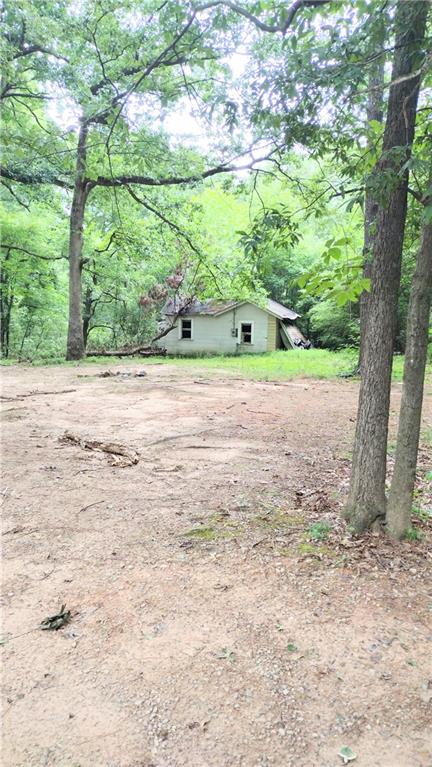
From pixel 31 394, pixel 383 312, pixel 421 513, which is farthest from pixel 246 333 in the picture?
pixel 383 312

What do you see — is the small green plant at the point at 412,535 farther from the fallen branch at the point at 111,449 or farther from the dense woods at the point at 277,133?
the fallen branch at the point at 111,449

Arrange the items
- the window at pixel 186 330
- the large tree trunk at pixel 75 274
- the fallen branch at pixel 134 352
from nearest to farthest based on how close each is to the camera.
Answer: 1. the large tree trunk at pixel 75 274
2. the fallen branch at pixel 134 352
3. the window at pixel 186 330

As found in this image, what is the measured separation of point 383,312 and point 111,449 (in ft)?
10.4

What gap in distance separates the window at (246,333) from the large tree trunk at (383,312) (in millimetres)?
19660

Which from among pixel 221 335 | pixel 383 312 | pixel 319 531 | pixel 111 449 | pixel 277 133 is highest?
pixel 277 133

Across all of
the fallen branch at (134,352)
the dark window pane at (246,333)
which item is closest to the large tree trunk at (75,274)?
the fallen branch at (134,352)

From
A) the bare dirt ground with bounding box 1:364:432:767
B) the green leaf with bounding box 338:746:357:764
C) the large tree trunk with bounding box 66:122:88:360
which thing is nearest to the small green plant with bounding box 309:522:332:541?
the bare dirt ground with bounding box 1:364:432:767

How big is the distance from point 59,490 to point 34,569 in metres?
1.12

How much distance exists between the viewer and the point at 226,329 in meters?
22.7

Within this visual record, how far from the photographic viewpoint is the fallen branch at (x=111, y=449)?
4346 mm

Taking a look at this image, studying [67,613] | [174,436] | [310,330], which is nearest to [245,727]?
[67,613]

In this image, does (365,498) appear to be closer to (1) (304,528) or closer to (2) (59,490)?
(1) (304,528)

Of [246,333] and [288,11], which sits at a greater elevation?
[288,11]

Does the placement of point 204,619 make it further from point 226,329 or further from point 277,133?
point 226,329
